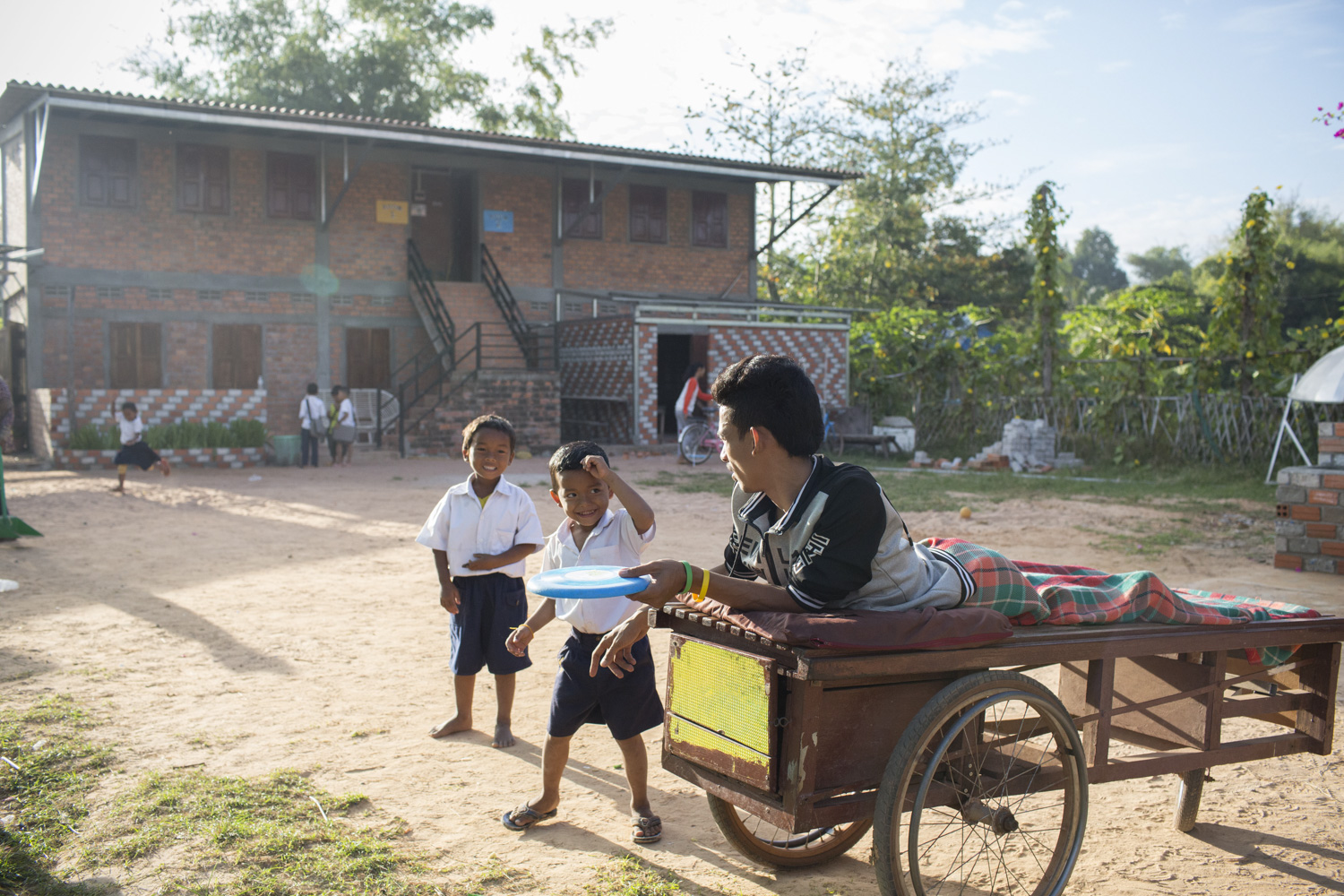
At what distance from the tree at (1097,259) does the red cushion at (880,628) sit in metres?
90.0

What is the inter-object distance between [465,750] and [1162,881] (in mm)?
2585

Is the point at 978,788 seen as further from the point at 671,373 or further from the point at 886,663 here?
the point at 671,373

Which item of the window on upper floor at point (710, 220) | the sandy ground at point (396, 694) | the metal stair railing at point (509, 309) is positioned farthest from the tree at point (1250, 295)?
the metal stair railing at point (509, 309)

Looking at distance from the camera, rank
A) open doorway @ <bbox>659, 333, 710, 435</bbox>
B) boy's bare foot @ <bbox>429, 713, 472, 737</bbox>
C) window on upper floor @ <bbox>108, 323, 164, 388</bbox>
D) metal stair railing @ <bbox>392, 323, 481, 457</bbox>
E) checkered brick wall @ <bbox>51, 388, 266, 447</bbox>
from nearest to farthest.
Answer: boy's bare foot @ <bbox>429, 713, 472, 737</bbox> < checkered brick wall @ <bbox>51, 388, 266, 447</bbox> < window on upper floor @ <bbox>108, 323, 164, 388</bbox> < metal stair railing @ <bbox>392, 323, 481, 457</bbox> < open doorway @ <bbox>659, 333, 710, 435</bbox>

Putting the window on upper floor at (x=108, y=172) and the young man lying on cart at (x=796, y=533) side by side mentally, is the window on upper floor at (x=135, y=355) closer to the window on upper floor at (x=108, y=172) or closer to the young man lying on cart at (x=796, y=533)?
the window on upper floor at (x=108, y=172)

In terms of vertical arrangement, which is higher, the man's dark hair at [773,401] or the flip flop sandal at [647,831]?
the man's dark hair at [773,401]

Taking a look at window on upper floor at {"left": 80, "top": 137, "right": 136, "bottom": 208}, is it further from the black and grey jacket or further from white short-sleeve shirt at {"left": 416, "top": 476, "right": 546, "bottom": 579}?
the black and grey jacket

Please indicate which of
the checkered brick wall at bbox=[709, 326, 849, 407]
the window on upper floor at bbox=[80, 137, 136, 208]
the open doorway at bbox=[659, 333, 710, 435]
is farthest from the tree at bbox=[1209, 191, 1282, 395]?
the window on upper floor at bbox=[80, 137, 136, 208]

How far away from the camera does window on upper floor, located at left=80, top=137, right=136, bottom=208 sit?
17.2 meters

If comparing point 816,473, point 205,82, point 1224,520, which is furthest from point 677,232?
point 816,473

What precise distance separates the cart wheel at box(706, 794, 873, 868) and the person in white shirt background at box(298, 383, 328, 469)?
14.1m

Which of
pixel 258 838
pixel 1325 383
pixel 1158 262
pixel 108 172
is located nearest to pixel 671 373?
pixel 108 172

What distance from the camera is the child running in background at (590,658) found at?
3326 millimetres

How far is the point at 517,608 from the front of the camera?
422 centimetres
